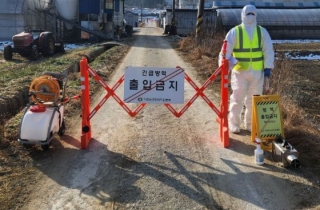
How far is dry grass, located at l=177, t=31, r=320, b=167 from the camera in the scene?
17.6 feet

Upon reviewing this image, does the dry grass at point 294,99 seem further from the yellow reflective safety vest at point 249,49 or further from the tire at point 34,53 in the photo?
the tire at point 34,53

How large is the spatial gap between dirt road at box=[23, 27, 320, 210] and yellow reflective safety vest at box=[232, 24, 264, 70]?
3.93 ft

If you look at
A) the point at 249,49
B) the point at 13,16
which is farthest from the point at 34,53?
the point at 249,49

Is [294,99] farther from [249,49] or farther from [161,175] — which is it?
[161,175]

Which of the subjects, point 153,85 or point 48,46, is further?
point 48,46

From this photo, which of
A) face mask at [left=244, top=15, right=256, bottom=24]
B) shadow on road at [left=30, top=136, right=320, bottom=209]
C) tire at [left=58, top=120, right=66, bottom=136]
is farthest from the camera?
tire at [left=58, top=120, right=66, bottom=136]

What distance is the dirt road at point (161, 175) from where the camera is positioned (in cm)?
402

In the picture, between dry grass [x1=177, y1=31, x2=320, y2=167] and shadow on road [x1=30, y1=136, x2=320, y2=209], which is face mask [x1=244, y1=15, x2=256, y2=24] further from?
shadow on road [x1=30, y1=136, x2=320, y2=209]

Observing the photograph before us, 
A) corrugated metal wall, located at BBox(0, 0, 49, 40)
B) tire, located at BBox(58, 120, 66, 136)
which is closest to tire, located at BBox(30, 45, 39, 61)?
corrugated metal wall, located at BBox(0, 0, 49, 40)

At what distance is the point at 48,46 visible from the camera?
62.0 ft

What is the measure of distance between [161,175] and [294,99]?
5.20 m

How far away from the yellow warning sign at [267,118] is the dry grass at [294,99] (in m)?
0.44

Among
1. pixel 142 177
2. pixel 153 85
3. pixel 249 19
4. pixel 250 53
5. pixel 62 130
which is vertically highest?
pixel 249 19

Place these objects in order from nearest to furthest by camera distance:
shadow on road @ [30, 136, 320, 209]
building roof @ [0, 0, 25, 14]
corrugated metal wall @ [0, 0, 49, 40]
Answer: shadow on road @ [30, 136, 320, 209] → building roof @ [0, 0, 25, 14] → corrugated metal wall @ [0, 0, 49, 40]
